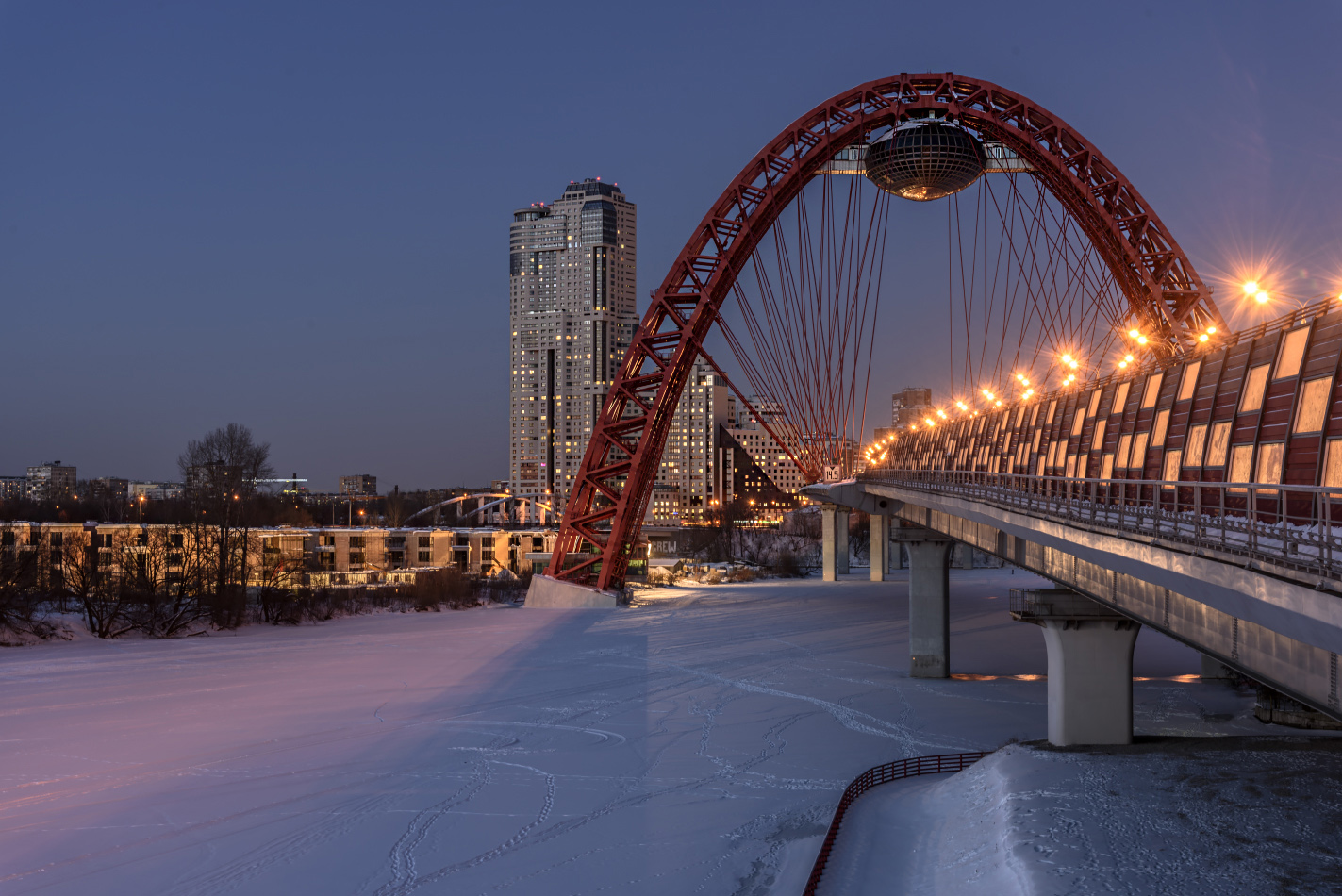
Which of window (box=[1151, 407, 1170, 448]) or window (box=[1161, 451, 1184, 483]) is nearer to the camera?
window (box=[1161, 451, 1184, 483])

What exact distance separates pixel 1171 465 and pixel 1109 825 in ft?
20.3

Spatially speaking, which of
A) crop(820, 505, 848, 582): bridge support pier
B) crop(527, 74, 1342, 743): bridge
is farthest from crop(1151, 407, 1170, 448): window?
crop(820, 505, 848, 582): bridge support pier

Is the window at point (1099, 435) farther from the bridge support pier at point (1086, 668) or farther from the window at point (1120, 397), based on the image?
the bridge support pier at point (1086, 668)

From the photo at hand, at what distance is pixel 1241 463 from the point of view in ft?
43.3

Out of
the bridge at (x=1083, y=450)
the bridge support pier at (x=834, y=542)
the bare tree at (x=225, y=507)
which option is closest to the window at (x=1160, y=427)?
the bridge at (x=1083, y=450)

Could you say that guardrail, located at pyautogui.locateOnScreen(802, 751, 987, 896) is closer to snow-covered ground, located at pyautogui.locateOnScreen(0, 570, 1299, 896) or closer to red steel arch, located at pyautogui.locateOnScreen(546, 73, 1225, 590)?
snow-covered ground, located at pyautogui.locateOnScreen(0, 570, 1299, 896)

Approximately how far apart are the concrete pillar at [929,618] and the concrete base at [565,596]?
22292 mm

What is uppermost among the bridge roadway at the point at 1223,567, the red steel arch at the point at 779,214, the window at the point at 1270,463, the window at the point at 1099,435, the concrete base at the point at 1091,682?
the red steel arch at the point at 779,214

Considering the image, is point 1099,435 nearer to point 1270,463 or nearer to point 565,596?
point 1270,463

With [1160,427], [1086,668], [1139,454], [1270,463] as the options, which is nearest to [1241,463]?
[1270,463]

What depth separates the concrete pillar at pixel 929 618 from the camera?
3114cm

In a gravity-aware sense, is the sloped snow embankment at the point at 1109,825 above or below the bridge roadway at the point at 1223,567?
below

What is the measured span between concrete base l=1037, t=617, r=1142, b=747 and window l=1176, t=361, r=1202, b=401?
18.9 ft

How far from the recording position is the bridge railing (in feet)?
28.0
